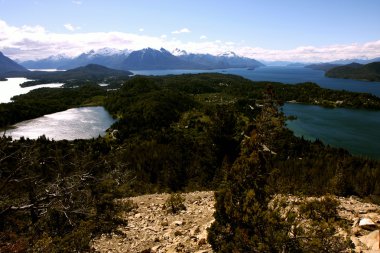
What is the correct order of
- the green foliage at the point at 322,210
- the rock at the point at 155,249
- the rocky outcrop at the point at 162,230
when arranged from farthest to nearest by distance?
the green foliage at the point at 322,210 < the rocky outcrop at the point at 162,230 < the rock at the point at 155,249

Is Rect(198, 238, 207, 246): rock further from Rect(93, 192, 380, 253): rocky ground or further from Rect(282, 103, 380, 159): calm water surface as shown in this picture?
Rect(282, 103, 380, 159): calm water surface

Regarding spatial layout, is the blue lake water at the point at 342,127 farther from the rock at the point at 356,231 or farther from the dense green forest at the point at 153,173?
the rock at the point at 356,231

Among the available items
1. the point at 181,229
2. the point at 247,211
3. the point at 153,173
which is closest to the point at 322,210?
the point at 247,211

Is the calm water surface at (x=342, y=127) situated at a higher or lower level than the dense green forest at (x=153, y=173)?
lower

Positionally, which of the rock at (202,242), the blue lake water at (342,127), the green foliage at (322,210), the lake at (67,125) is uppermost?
the green foliage at (322,210)

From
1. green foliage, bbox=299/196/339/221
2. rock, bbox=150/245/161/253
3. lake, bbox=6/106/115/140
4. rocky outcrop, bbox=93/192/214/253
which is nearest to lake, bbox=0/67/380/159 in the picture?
lake, bbox=6/106/115/140

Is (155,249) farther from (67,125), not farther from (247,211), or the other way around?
(67,125)

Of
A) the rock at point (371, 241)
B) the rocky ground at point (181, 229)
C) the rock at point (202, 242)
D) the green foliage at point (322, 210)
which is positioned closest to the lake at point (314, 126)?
the rocky ground at point (181, 229)

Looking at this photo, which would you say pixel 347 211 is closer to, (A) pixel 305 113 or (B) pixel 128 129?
(B) pixel 128 129
